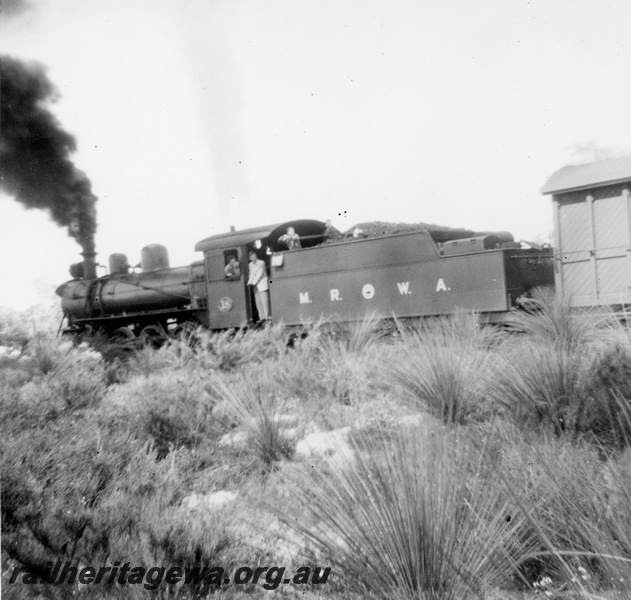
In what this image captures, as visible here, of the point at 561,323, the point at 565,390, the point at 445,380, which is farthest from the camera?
the point at 561,323

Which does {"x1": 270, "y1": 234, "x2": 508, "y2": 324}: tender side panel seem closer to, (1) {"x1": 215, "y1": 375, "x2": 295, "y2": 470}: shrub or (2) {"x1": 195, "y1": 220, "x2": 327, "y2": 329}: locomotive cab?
(2) {"x1": 195, "y1": 220, "x2": 327, "y2": 329}: locomotive cab

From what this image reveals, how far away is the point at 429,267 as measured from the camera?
28.6 feet

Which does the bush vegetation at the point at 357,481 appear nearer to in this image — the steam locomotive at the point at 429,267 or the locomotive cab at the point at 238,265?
the steam locomotive at the point at 429,267

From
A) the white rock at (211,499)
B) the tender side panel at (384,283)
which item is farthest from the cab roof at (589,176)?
the white rock at (211,499)

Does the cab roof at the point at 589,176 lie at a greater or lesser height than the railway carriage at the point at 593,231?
greater

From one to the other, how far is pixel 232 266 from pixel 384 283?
3.15m

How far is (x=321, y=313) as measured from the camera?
9.83m

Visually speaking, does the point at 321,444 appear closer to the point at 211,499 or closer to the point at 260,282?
the point at 211,499

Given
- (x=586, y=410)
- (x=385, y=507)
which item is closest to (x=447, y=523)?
(x=385, y=507)

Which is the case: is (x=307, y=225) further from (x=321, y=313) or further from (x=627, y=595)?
(x=627, y=595)

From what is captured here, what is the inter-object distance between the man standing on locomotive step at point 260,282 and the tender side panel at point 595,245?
15.7ft

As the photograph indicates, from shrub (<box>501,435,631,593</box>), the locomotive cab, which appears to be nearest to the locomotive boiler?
the locomotive cab

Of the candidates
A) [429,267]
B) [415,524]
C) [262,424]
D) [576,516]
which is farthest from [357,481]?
[429,267]

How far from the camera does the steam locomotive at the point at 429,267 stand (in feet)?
27.4
